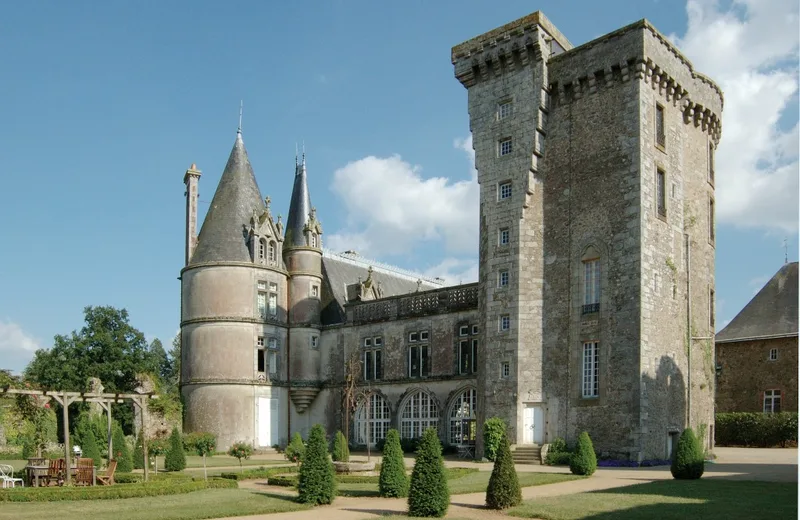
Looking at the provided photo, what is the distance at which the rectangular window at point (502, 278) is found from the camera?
31.8 metres

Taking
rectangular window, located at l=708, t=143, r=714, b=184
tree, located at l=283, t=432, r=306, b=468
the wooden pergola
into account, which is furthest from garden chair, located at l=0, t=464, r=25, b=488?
rectangular window, located at l=708, t=143, r=714, b=184

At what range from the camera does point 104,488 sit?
19.6m

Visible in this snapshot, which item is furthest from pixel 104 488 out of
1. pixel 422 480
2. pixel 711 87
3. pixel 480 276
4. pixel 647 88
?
pixel 711 87

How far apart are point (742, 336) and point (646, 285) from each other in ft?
55.4

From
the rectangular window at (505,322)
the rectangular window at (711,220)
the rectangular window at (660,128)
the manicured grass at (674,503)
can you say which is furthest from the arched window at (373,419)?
the manicured grass at (674,503)

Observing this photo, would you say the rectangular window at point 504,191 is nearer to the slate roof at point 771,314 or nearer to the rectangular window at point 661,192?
the rectangular window at point 661,192

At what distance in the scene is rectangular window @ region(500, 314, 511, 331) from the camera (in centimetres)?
3148

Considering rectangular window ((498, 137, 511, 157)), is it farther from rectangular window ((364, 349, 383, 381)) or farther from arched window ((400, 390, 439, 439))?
rectangular window ((364, 349, 383, 381))

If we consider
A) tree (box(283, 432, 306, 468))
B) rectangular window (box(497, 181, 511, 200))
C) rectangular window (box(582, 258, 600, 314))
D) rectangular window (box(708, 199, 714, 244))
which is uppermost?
rectangular window (box(497, 181, 511, 200))

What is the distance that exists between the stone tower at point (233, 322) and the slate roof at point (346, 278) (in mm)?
3237

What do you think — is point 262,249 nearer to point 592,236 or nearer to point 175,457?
point 175,457

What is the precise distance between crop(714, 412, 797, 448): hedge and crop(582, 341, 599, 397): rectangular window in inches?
562

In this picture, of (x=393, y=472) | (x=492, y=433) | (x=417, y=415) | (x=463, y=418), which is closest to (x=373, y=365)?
(x=417, y=415)

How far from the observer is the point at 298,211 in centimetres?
4356
